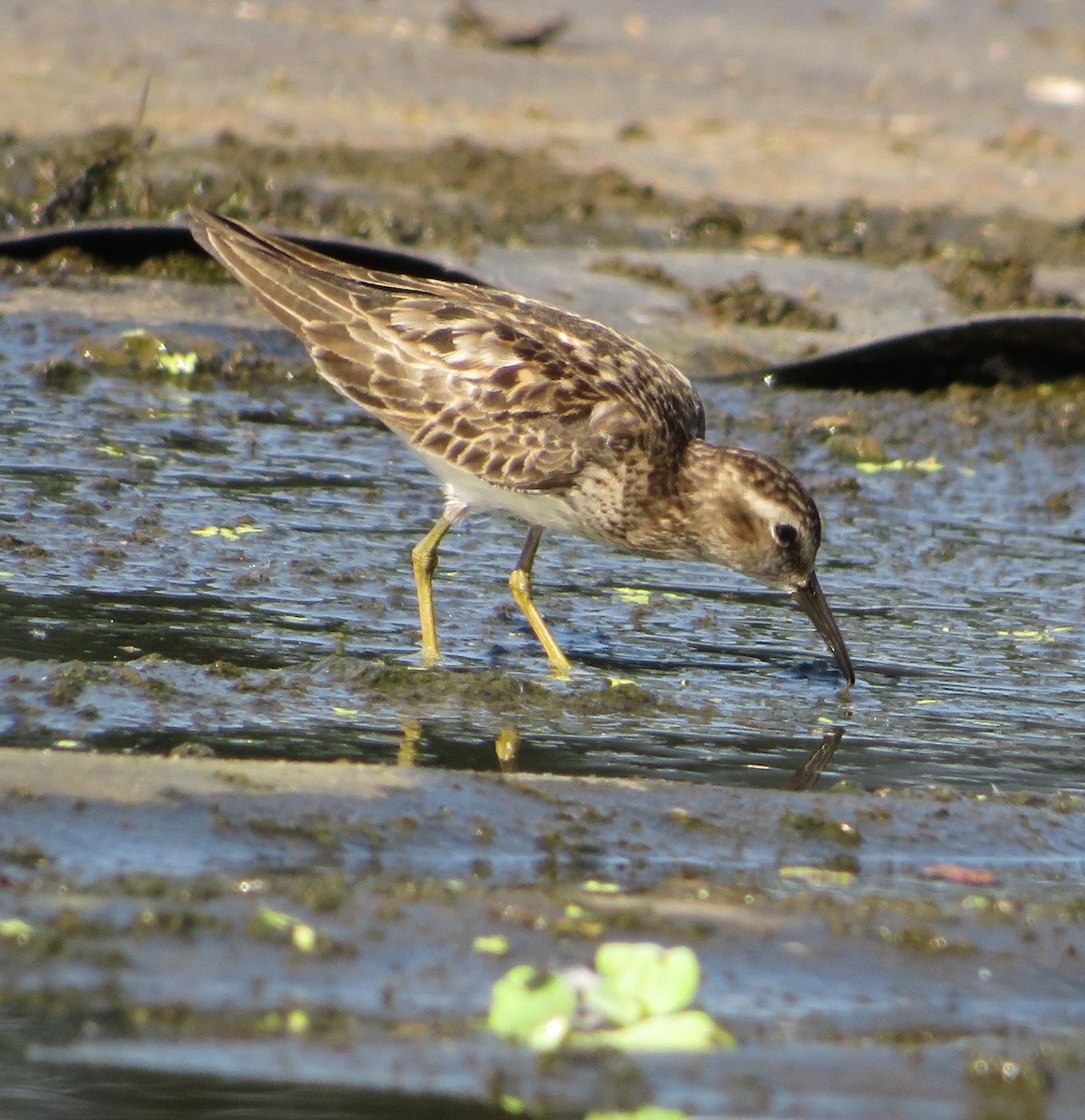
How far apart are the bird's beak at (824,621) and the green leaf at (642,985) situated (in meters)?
2.85

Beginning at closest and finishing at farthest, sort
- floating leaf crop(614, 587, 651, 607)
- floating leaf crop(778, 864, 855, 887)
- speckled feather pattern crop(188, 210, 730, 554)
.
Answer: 1. floating leaf crop(778, 864, 855, 887)
2. speckled feather pattern crop(188, 210, 730, 554)
3. floating leaf crop(614, 587, 651, 607)

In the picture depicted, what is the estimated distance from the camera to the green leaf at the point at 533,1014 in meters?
3.88

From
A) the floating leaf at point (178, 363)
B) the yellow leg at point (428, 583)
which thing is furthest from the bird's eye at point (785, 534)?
the floating leaf at point (178, 363)

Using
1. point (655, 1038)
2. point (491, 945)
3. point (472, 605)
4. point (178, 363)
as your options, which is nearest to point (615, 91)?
point (178, 363)

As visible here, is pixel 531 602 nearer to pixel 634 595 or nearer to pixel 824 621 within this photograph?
pixel 634 595

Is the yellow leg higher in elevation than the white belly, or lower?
lower

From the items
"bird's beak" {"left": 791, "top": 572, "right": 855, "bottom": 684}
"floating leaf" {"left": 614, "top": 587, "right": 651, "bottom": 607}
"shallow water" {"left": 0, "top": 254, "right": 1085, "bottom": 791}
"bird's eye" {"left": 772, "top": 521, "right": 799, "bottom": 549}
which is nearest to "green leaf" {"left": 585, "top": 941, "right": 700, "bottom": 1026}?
"shallow water" {"left": 0, "top": 254, "right": 1085, "bottom": 791}

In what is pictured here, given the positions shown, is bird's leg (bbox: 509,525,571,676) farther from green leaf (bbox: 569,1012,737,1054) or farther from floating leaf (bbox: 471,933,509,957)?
green leaf (bbox: 569,1012,737,1054)

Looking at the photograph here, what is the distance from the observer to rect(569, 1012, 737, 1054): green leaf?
12.8ft

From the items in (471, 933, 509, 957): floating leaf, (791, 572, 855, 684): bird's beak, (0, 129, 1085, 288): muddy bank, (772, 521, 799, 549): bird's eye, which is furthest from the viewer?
(0, 129, 1085, 288): muddy bank

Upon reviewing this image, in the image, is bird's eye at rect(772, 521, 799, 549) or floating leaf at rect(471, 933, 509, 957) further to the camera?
bird's eye at rect(772, 521, 799, 549)

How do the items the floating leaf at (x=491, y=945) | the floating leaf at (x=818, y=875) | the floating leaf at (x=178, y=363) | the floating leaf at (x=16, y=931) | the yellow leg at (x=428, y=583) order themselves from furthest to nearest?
1. the floating leaf at (x=178, y=363)
2. the yellow leg at (x=428, y=583)
3. the floating leaf at (x=818, y=875)
4. the floating leaf at (x=491, y=945)
5. the floating leaf at (x=16, y=931)

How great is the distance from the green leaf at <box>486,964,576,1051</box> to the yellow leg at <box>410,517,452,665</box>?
2.64 m

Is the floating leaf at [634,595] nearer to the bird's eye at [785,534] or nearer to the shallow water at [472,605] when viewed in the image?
the shallow water at [472,605]
